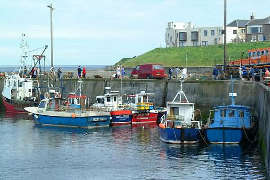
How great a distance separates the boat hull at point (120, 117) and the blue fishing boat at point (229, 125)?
13.0 meters

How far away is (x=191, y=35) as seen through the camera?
414 ft

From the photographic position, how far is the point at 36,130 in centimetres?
4881

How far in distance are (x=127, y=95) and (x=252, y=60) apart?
14.9 metres

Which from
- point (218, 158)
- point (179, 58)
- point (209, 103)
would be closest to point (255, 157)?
point (218, 158)

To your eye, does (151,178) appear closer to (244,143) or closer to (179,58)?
(244,143)

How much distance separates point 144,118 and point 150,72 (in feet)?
38.1

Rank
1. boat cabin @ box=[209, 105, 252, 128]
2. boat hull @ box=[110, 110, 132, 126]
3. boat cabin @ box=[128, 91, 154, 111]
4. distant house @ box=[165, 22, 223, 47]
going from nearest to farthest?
boat cabin @ box=[209, 105, 252, 128] < boat hull @ box=[110, 110, 132, 126] < boat cabin @ box=[128, 91, 154, 111] < distant house @ box=[165, 22, 223, 47]

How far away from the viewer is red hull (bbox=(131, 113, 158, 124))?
51438 millimetres

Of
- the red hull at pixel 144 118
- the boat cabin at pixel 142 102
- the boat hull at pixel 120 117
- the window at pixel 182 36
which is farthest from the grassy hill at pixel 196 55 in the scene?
the boat hull at pixel 120 117

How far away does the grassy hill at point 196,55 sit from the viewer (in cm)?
9939

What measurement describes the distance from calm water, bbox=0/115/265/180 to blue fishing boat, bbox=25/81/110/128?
324cm

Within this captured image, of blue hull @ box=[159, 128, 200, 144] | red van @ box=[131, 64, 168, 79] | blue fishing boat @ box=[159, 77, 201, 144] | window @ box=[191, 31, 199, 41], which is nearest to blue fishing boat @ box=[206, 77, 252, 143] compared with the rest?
blue hull @ box=[159, 128, 200, 144]

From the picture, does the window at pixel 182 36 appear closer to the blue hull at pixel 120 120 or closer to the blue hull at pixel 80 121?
the blue hull at pixel 120 120

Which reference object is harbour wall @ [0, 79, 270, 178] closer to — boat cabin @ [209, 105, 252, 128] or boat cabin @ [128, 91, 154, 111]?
boat cabin @ [128, 91, 154, 111]
